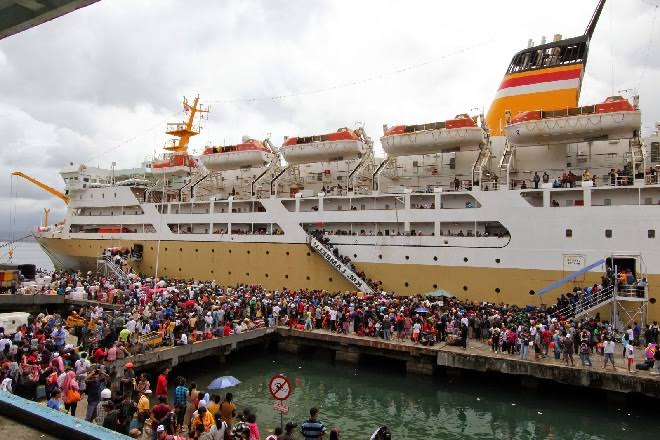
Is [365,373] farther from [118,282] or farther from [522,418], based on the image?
[118,282]

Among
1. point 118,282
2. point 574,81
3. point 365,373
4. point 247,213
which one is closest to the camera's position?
point 365,373

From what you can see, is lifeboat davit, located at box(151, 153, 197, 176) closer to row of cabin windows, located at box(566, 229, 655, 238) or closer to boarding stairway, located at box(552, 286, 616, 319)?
row of cabin windows, located at box(566, 229, 655, 238)

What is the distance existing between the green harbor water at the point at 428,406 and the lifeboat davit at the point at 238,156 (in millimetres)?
18795

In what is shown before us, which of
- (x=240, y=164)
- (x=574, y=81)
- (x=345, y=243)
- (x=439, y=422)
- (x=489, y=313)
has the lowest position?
(x=439, y=422)

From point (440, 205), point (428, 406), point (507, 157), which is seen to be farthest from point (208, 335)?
point (507, 157)

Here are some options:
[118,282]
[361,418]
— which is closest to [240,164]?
[118,282]

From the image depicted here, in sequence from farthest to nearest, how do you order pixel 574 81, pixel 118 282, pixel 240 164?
pixel 240 164 < pixel 118 282 < pixel 574 81

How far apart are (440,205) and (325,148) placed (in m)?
9.06

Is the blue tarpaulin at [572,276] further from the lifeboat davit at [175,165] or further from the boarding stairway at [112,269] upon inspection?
the lifeboat davit at [175,165]

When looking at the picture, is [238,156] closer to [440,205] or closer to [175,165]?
[175,165]

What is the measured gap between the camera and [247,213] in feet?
104

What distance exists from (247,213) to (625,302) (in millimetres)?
21790

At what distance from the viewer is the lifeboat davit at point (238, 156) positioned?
34.9 meters

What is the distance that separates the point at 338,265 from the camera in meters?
26.4
